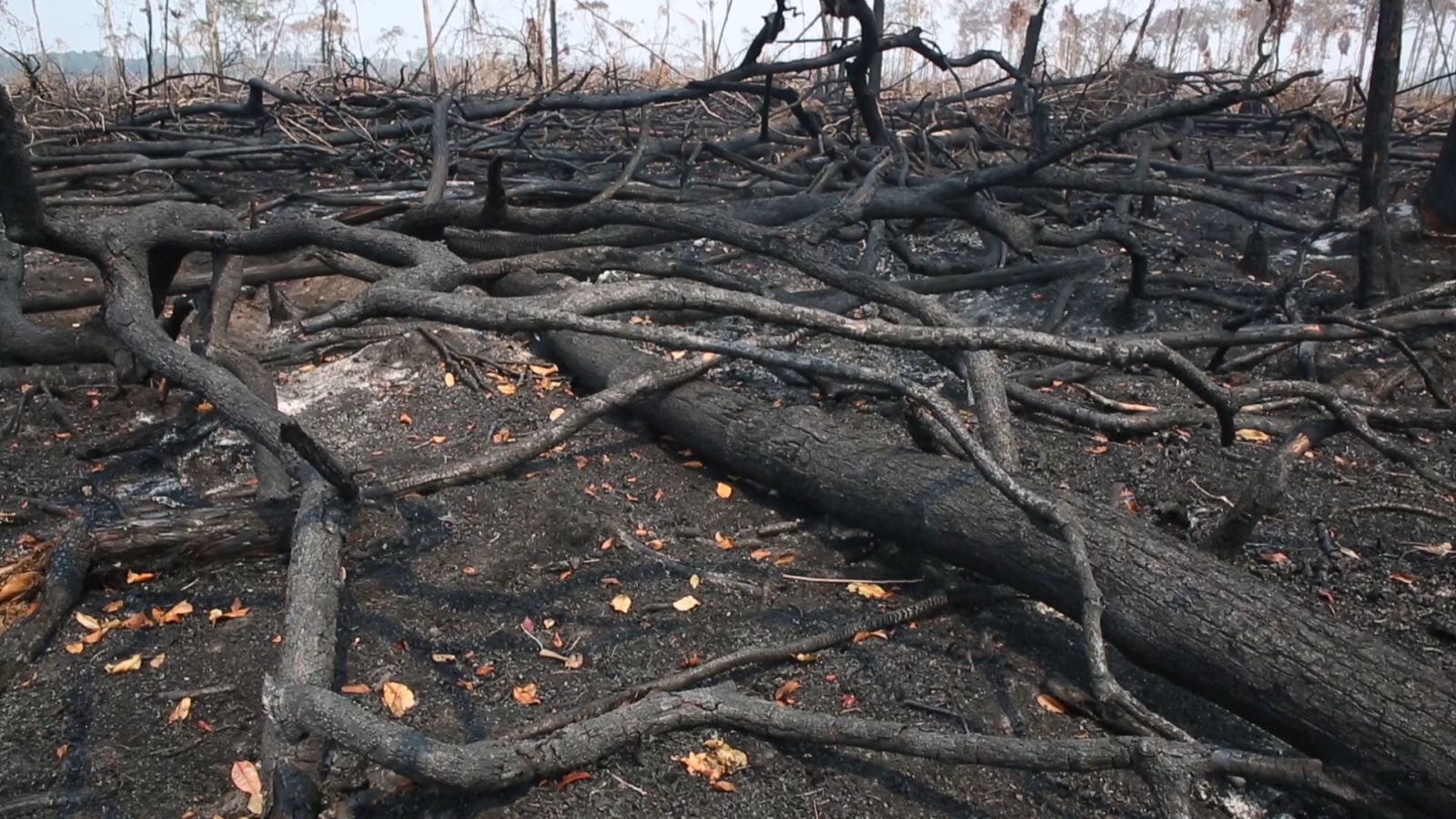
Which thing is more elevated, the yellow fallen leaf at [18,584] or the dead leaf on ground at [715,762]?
the yellow fallen leaf at [18,584]

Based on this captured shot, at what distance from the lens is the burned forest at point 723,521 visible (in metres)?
1.83

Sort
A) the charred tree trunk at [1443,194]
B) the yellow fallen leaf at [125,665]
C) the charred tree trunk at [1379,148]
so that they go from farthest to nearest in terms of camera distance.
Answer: the charred tree trunk at [1443,194] → the charred tree trunk at [1379,148] → the yellow fallen leaf at [125,665]

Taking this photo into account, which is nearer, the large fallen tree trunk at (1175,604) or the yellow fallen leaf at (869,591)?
the large fallen tree trunk at (1175,604)

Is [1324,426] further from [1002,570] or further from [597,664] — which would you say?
[597,664]

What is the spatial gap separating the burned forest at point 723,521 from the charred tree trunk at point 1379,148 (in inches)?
0.9

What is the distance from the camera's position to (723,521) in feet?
9.62

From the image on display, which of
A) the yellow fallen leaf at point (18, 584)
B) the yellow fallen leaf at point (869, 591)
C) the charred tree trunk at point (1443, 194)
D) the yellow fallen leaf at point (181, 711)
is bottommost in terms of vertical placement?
the yellow fallen leaf at point (181, 711)

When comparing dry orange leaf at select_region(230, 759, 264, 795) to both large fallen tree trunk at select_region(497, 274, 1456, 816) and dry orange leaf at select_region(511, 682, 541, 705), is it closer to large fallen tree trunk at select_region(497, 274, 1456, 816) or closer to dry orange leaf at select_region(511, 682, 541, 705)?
dry orange leaf at select_region(511, 682, 541, 705)

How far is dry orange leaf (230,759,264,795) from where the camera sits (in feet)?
6.03

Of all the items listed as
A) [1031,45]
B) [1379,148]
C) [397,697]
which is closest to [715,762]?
[397,697]

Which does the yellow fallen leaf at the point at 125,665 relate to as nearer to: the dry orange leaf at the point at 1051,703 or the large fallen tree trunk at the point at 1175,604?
the large fallen tree trunk at the point at 1175,604

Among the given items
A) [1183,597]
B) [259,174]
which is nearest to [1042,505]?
[1183,597]

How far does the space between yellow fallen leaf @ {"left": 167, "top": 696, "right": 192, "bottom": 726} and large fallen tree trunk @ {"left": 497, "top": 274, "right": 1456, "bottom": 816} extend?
63.0 inches

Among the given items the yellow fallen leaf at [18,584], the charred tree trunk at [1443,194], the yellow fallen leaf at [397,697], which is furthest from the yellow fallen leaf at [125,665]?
the charred tree trunk at [1443,194]
